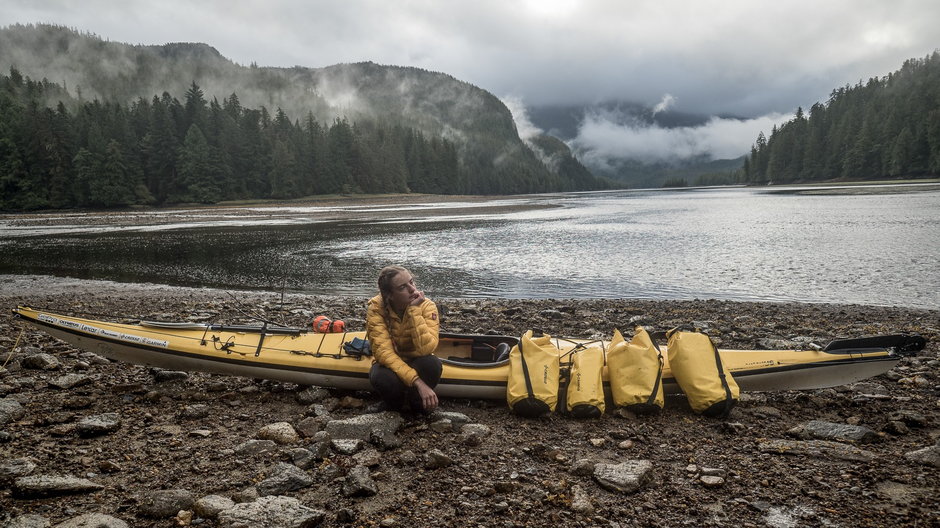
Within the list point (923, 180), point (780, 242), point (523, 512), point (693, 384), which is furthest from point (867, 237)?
point (923, 180)

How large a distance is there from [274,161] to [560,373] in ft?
272

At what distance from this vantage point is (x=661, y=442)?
197 inches

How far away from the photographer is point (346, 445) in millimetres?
4805

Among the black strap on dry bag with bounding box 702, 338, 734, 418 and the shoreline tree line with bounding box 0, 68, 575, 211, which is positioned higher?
the shoreline tree line with bounding box 0, 68, 575, 211

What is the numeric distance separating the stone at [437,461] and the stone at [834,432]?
140 inches

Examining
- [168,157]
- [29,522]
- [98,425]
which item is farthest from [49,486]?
[168,157]

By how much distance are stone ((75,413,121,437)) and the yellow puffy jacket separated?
8.81ft

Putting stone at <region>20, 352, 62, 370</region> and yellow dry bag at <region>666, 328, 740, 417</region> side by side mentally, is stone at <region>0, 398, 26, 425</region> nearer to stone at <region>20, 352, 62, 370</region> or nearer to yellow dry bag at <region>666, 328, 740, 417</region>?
stone at <region>20, 352, 62, 370</region>

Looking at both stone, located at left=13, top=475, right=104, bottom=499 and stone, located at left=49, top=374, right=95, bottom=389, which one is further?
stone, located at left=49, top=374, right=95, bottom=389

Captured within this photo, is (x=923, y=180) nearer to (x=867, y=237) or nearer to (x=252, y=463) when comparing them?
(x=867, y=237)

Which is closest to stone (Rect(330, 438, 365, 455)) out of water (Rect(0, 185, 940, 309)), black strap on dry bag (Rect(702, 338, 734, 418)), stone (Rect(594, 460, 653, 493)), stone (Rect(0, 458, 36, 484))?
stone (Rect(594, 460, 653, 493))

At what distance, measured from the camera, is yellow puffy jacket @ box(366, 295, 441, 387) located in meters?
5.49

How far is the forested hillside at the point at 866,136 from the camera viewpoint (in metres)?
90.2

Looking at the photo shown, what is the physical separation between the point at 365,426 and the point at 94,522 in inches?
91.6
